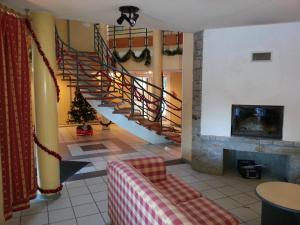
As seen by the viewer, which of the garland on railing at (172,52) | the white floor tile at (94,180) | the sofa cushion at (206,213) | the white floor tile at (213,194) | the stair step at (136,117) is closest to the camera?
the sofa cushion at (206,213)

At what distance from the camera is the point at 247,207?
3277mm

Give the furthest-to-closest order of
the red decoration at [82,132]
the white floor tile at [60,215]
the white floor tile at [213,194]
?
1. the red decoration at [82,132]
2. the white floor tile at [213,194]
3. the white floor tile at [60,215]

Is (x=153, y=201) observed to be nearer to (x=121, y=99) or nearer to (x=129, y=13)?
(x=129, y=13)

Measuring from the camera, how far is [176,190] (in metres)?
2.80

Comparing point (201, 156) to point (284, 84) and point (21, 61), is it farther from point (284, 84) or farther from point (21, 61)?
point (21, 61)

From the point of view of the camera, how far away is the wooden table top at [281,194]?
235 centimetres

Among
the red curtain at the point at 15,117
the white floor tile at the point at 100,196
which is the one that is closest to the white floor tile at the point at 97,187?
the white floor tile at the point at 100,196

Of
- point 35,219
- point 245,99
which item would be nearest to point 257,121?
point 245,99

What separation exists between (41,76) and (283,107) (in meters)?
3.54

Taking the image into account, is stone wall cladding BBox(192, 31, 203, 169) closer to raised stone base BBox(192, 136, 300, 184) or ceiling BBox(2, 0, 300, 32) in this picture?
raised stone base BBox(192, 136, 300, 184)

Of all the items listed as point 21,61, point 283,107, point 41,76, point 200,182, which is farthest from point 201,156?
point 21,61

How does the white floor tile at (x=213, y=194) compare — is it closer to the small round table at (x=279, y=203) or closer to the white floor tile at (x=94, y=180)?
the small round table at (x=279, y=203)

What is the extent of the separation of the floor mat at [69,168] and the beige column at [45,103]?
76 cm

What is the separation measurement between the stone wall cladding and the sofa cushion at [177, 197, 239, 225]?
2.08m
